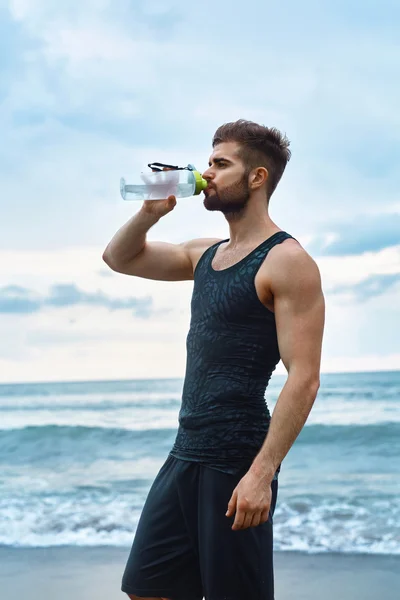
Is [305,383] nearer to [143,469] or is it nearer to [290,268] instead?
[290,268]

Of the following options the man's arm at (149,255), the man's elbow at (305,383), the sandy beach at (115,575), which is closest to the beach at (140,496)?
the sandy beach at (115,575)

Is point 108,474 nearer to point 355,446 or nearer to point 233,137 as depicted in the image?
point 355,446

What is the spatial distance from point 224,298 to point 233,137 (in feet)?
1.78

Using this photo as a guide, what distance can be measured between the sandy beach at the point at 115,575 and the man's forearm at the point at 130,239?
8.89ft

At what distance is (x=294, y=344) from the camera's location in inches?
93.9

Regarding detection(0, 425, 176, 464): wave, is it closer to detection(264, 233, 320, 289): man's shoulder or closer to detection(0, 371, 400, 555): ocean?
detection(0, 371, 400, 555): ocean

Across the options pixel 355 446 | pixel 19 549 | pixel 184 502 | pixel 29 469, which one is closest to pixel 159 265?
pixel 184 502

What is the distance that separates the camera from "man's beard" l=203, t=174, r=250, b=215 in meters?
2.65

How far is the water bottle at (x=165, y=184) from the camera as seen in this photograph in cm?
262

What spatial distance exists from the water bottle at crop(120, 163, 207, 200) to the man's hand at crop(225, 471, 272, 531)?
0.90 metres

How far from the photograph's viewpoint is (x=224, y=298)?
2.57m

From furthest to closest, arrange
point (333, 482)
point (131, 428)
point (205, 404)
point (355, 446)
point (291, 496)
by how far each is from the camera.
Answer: point (131, 428) → point (355, 446) → point (333, 482) → point (291, 496) → point (205, 404)

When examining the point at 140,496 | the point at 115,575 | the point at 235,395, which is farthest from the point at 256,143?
the point at 140,496

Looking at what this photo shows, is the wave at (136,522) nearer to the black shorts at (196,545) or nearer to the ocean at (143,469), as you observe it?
the ocean at (143,469)
